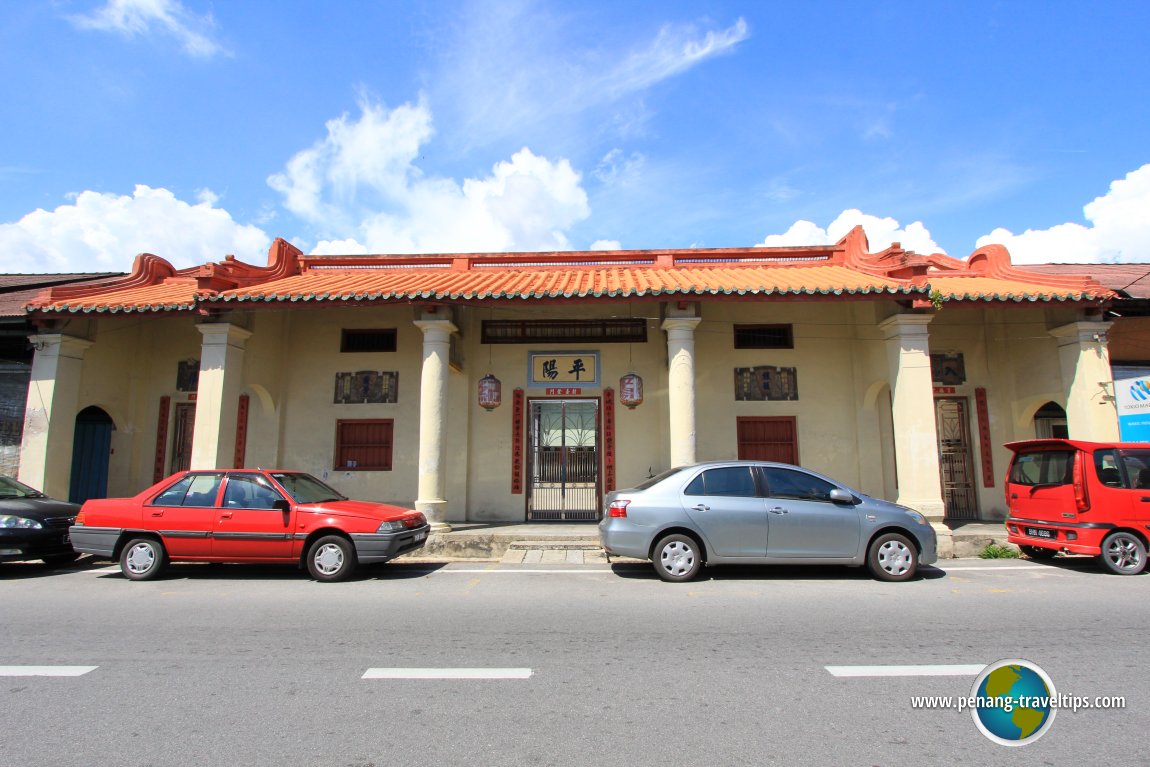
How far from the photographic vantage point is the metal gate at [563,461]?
1319 centimetres

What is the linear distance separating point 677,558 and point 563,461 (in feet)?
18.6

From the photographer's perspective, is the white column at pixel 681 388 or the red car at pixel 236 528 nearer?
the red car at pixel 236 528

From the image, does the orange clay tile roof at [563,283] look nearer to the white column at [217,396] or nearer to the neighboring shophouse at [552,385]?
the neighboring shophouse at [552,385]

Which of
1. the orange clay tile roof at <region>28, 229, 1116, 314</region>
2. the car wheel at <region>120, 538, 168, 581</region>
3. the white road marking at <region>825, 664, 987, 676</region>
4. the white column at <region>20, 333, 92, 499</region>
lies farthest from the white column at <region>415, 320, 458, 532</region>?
the white road marking at <region>825, 664, 987, 676</region>

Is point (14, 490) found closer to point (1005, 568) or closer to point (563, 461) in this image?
point (563, 461)

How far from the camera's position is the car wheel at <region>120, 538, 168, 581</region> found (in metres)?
8.29

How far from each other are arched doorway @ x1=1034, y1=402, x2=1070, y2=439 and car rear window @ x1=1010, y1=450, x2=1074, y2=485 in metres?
5.26

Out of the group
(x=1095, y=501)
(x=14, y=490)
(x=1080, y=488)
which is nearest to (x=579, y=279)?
(x=1080, y=488)

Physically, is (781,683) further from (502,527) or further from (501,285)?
(501,285)

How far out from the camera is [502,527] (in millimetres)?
12094

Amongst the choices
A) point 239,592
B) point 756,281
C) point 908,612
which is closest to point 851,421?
point 756,281

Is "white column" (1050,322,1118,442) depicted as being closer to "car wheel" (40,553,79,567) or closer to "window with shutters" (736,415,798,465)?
"window with shutters" (736,415,798,465)

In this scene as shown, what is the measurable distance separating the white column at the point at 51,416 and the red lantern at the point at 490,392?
26.3ft

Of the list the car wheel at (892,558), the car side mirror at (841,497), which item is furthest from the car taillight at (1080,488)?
the car side mirror at (841,497)
